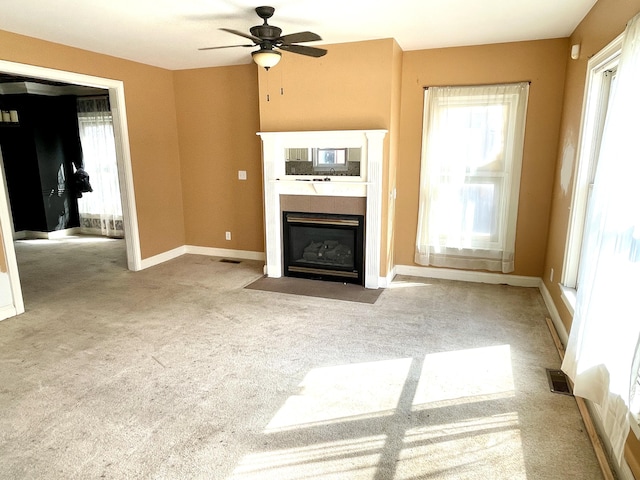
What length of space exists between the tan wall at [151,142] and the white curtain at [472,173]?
3.36 metres

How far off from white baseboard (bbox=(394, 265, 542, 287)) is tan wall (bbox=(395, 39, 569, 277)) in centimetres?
9

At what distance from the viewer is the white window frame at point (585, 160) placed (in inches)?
115

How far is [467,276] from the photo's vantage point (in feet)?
15.1

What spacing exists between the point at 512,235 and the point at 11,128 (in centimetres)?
767

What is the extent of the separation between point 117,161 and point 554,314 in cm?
491

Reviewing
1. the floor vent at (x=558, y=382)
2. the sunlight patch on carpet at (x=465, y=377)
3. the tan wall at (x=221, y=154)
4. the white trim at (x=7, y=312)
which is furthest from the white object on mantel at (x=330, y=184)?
the white trim at (x=7, y=312)

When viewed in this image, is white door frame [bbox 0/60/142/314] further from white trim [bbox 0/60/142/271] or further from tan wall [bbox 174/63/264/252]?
tan wall [bbox 174/63/264/252]

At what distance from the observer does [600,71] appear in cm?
285

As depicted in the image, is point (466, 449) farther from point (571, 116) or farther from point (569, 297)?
point (571, 116)

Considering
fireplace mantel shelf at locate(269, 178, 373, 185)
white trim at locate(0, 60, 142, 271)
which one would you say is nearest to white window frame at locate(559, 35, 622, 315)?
fireplace mantel shelf at locate(269, 178, 373, 185)

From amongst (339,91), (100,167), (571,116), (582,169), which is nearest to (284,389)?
(582,169)

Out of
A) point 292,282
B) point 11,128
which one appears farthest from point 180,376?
point 11,128

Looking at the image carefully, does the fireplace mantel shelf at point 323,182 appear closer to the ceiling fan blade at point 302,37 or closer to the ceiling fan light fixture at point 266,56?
the ceiling fan light fixture at point 266,56

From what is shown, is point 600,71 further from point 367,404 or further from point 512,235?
point 367,404
